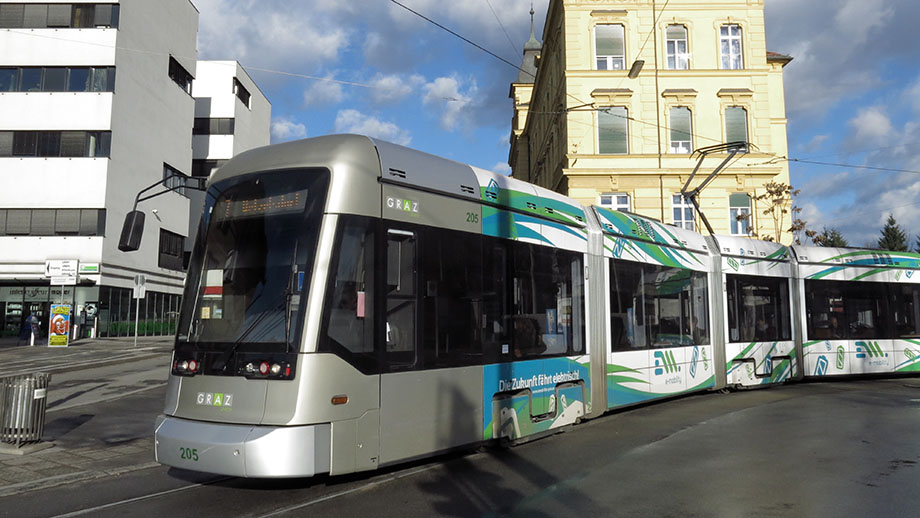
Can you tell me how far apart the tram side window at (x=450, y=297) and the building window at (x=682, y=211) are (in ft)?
88.7

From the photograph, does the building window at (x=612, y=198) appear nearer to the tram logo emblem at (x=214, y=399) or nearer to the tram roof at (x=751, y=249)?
the tram roof at (x=751, y=249)

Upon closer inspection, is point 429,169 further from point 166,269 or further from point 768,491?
point 166,269

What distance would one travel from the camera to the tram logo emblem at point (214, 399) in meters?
5.88

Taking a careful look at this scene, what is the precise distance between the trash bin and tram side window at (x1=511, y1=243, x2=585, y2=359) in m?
5.70

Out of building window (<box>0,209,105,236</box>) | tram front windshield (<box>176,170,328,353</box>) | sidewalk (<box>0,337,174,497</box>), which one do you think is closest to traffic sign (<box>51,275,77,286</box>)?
building window (<box>0,209,105,236</box>)

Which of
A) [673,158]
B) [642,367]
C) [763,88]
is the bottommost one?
[642,367]

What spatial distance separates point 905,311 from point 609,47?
20638mm

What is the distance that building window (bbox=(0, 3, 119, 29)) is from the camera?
3659 centimetres

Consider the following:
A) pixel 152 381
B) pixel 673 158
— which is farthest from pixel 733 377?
pixel 673 158

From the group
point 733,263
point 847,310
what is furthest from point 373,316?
point 847,310

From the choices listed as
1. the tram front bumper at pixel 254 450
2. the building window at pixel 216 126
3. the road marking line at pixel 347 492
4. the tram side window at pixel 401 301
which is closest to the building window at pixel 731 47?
the tram side window at pixel 401 301

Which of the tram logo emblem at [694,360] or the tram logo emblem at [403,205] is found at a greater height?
the tram logo emblem at [403,205]

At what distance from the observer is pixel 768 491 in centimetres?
630

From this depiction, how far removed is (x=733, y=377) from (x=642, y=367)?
3893 mm
